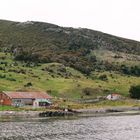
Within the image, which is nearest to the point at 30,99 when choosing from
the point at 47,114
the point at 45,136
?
the point at 47,114

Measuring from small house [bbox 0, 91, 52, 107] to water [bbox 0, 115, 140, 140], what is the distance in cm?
3560

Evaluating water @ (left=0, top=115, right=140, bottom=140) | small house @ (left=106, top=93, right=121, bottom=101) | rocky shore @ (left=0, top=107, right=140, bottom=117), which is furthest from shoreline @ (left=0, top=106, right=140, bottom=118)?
water @ (left=0, top=115, right=140, bottom=140)

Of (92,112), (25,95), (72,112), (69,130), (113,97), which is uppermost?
(25,95)

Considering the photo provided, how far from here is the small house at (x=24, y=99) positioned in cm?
16312

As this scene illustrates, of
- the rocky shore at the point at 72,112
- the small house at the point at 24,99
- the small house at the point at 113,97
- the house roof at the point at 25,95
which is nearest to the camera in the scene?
the rocky shore at the point at 72,112

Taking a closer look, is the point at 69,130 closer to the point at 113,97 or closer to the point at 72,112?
the point at 72,112

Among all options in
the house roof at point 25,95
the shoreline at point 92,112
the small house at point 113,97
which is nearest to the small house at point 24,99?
the house roof at point 25,95

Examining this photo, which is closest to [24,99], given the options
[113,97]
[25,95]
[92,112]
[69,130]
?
[25,95]

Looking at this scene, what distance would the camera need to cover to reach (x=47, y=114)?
148 m

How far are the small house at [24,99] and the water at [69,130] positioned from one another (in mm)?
35600

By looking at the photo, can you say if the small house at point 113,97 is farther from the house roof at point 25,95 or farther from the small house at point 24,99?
the house roof at point 25,95

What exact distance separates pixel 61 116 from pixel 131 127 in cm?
4009

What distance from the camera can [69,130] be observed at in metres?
105

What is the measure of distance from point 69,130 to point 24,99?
6437 centimetres
